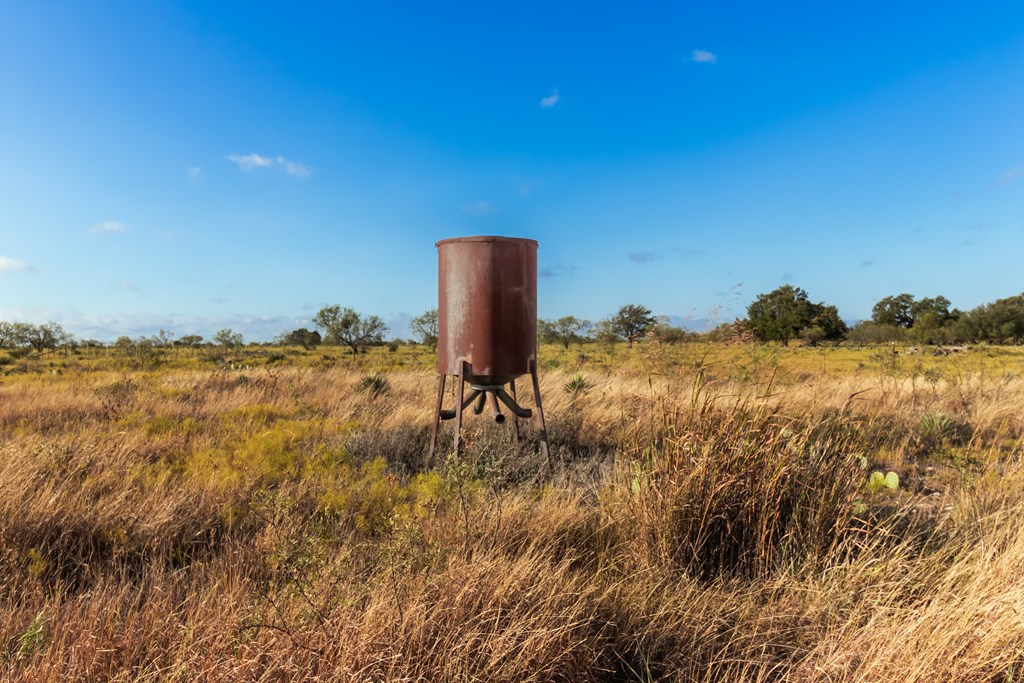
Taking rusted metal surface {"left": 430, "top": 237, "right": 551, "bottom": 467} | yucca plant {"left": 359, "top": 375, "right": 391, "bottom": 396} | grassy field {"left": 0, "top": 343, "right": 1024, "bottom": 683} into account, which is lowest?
grassy field {"left": 0, "top": 343, "right": 1024, "bottom": 683}

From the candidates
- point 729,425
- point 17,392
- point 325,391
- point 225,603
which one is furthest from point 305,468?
point 17,392

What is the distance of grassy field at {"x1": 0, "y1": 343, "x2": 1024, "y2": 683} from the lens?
207 cm

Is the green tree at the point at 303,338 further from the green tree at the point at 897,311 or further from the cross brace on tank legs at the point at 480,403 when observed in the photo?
the green tree at the point at 897,311

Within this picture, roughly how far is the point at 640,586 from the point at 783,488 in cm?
118

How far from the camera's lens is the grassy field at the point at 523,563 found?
2.07m

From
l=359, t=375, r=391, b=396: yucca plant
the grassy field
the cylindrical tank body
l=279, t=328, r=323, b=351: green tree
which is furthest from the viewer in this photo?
l=279, t=328, r=323, b=351: green tree

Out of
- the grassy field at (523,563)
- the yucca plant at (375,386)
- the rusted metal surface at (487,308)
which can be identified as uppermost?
the rusted metal surface at (487,308)

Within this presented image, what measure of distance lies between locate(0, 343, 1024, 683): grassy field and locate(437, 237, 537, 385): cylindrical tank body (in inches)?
38.7

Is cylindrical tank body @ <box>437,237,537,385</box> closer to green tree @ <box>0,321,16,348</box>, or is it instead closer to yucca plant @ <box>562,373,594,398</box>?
yucca plant @ <box>562,373,594,398</box>

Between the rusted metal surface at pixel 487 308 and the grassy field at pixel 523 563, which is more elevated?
the rusted metal surface at pixel 487 308

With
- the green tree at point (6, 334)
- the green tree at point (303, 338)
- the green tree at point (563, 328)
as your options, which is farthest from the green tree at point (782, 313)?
the green tree at point (6, 334)

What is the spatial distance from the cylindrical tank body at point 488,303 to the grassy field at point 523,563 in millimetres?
983

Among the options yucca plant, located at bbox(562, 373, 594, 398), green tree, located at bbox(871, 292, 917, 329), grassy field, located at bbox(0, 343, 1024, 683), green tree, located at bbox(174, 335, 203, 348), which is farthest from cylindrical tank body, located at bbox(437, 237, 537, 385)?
green tree, located at bbox(871, 292, 917, 329)

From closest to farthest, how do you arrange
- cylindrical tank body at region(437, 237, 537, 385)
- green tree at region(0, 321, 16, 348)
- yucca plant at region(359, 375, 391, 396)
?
cylindrical tank body at region(437, 237, 537, 385) → yucca plant at region(359, 375, 391, 396) → green tree at region(0, 321, 16, 348)
